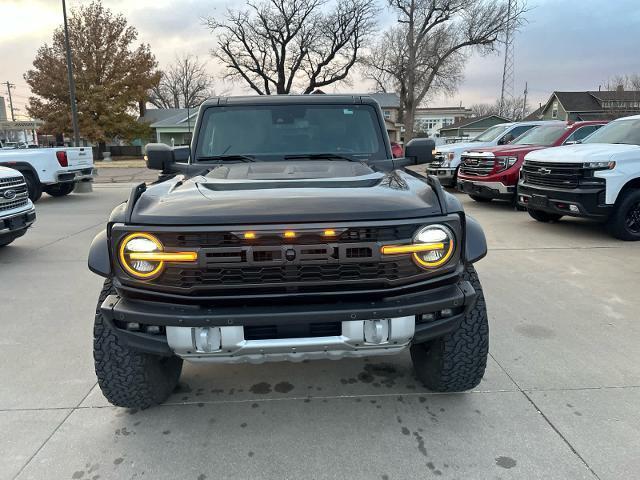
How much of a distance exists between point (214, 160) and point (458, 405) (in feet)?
7.69

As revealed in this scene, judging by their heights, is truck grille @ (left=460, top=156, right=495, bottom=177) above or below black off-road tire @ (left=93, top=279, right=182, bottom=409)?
above

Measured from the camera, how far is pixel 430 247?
2.20m

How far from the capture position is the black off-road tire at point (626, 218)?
21.7ft

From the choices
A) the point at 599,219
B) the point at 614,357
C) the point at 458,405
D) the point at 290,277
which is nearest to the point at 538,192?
the point at 599,219

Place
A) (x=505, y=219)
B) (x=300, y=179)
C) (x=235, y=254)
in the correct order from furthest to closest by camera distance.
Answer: (x=505, y=219)
(x=300, y=179)
(x=235, y=254)

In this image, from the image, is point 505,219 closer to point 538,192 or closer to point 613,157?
point 538,192

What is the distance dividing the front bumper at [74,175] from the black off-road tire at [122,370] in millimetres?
10431

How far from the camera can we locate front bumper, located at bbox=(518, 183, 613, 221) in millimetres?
6555

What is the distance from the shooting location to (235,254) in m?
2.11

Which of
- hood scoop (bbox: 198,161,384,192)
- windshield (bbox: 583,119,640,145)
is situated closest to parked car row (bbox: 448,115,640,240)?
windshield (bbox: 583,119,640,145)

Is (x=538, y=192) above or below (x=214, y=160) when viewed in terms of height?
below

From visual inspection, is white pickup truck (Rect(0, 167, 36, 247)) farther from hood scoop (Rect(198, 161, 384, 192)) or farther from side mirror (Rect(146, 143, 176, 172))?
hood scoop (Rect(198, 161, 384, 192))

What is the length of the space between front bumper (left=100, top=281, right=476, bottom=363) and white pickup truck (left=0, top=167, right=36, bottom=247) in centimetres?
466

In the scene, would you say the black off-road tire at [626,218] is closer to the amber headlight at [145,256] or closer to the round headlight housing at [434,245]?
the round headlight housing at [434,245]
